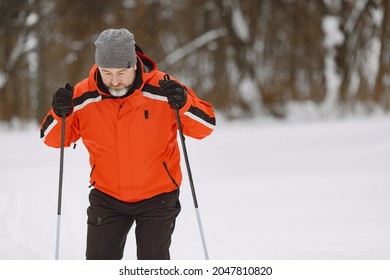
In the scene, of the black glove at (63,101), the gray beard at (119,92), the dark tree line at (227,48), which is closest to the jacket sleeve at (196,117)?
the gray beard at (119,92)

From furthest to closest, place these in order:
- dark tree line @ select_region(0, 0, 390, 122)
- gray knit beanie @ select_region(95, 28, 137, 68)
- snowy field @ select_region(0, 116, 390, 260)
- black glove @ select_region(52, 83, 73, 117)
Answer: dark tree line @ select_region(0, 0, 390, 122) < snowy field @ select_region(0, 116, 390, 260) < black glove @ select_region(52, 83, 73, 117) < gray knit beanie @ select_region(95, 28, 137, 68)

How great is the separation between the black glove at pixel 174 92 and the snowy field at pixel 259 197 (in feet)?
8.18

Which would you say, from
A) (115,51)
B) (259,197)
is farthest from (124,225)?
(259,197)

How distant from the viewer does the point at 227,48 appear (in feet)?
50.2

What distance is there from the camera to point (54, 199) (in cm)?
846

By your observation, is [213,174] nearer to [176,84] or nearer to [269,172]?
[269,172]

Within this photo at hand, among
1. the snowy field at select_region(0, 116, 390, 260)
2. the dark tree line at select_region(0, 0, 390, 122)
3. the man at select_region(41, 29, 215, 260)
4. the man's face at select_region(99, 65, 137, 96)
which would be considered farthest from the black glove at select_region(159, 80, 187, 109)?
the dark tree line at select_region(0, 0, 390, 122)

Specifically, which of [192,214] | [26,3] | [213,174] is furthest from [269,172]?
[26,3]

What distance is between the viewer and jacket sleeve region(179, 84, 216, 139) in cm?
361

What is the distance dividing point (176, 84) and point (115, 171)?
62 cm

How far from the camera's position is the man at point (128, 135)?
3506 mm

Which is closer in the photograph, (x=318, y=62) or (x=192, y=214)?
(x=192, y=214)

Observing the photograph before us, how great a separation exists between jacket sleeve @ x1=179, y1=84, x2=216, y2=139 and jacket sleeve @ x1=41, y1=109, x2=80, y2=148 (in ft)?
2.18

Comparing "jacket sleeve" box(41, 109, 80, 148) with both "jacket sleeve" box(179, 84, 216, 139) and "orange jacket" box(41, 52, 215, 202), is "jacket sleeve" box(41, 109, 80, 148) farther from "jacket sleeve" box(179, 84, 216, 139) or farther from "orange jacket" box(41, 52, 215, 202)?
"jacket sleeve" box(179, 84, 216, 139)
